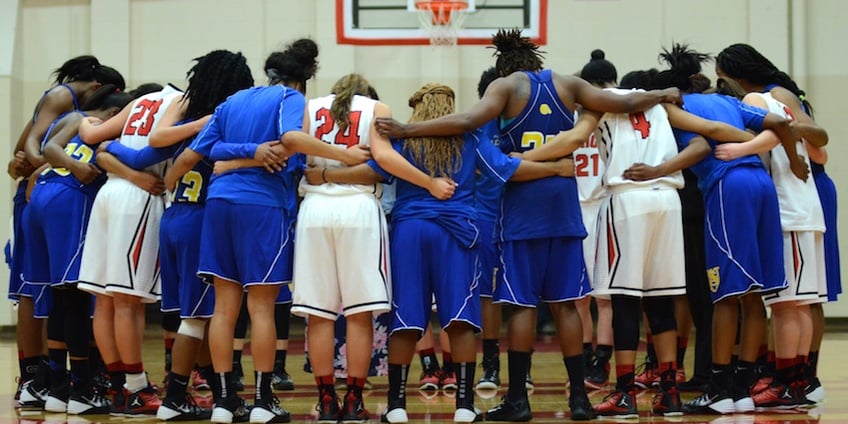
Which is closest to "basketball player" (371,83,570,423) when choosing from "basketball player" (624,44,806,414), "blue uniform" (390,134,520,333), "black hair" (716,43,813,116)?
"blue uniform" (390,134,520,333)

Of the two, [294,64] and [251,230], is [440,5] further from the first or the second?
[251,230]

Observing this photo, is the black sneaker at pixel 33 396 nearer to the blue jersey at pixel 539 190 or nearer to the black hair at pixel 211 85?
the black hair at pixel 211 85

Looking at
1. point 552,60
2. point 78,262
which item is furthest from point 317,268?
point 552,60

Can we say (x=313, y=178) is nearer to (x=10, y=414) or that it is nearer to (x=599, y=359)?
(x=10, y=414)

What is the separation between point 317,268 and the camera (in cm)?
572

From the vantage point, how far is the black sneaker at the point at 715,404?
6.14 metres

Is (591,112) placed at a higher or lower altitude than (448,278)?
higher

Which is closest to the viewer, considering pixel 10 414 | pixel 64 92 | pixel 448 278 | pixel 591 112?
pixel 448 278

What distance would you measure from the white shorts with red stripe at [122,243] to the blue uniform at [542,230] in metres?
2.03

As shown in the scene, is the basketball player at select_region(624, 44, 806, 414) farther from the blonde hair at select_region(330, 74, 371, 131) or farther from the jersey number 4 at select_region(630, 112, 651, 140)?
the blonde hair at select_region(330, 74, 371, 131)

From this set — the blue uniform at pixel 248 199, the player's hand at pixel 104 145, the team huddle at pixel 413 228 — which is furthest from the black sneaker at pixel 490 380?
the player's hand at pixel 104 145

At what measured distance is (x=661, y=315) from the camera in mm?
6148

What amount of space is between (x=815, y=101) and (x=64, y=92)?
8.92 m

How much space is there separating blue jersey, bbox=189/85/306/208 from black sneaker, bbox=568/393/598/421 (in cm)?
188
